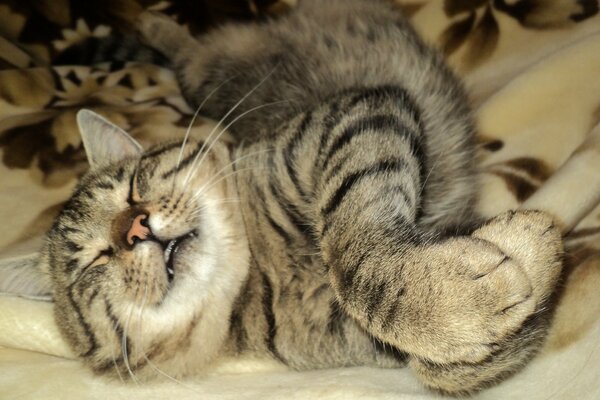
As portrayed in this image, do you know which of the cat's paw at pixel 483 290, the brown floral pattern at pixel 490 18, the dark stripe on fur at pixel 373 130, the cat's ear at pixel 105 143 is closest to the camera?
the cat's paw at pixel 483 290

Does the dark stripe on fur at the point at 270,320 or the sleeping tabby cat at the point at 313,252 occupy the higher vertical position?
the sleeping tabby cat at the point at 313,252

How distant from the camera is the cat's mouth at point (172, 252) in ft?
3.55

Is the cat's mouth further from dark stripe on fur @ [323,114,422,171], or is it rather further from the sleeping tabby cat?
dark stripe on fur @ [323,114,422,171]

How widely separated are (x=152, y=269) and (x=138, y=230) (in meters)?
0.09

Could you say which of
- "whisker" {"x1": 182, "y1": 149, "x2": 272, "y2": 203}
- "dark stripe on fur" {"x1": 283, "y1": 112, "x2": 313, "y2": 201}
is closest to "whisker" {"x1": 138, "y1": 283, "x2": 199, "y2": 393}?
"whisker" {"x1": 182, "y1": 149, "x2": 272, "y2": 203}

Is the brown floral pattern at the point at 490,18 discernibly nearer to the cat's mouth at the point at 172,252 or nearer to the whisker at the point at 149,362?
the cat's mouth at the point at 172,252

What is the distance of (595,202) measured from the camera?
1202mm

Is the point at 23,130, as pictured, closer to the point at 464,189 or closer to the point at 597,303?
the point at 464,189

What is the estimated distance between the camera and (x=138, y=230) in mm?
1091

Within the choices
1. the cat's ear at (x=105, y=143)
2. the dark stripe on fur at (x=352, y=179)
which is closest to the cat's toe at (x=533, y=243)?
the dark stripe on fur at (x=352, y=179)

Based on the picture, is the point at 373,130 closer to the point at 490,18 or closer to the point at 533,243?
the point at 533,243

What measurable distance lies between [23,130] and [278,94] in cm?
79

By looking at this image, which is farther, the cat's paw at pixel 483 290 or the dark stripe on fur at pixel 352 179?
the dark stripe on fur at pixel 352 179

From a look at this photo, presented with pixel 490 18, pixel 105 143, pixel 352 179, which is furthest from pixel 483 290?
pixel 490 18
